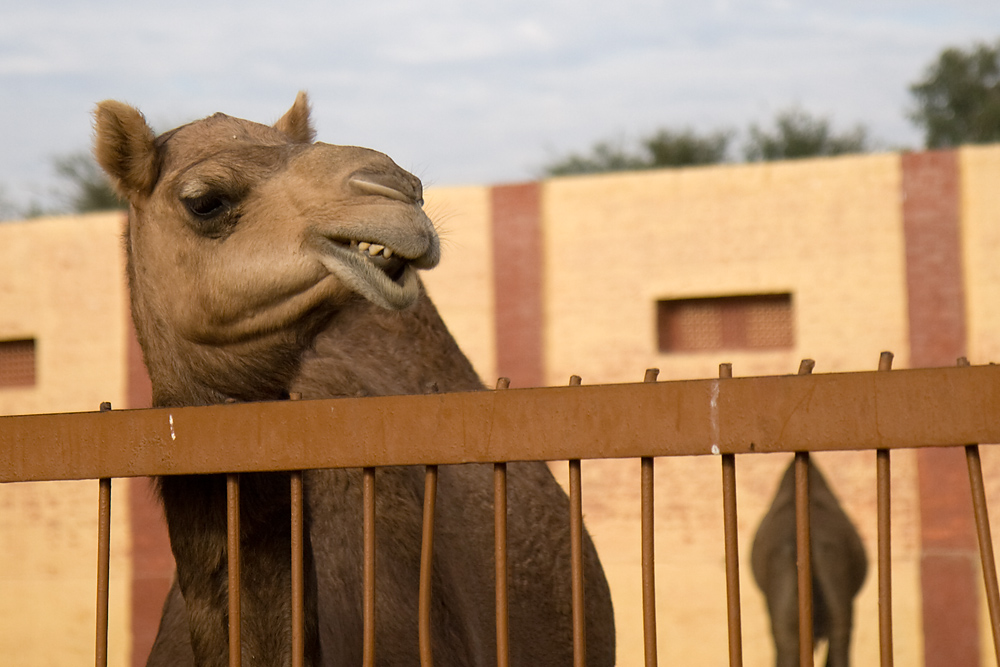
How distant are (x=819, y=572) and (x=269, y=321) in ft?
17.6

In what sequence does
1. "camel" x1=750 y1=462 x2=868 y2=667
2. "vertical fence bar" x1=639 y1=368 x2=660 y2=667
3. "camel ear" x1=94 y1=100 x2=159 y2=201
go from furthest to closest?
"camel" x1=750 y1=462 x2=868 y2=667, "camel ear" x1=94 y1=100 x2=159 y2=201, "vertical fence bar" x1=639 y1=368 x2=660 y2=667

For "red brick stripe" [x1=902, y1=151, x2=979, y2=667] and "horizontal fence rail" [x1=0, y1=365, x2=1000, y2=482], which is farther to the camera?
"red brick stripe" [x1=902, y1=151, x2=979, y2=667]

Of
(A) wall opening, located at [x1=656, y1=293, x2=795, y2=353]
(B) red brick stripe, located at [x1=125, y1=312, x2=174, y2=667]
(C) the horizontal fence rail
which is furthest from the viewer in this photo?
(B) red brick stripe, located at [x1=125, y1=312, x2=174, y2=667]

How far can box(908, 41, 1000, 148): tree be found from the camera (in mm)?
24031

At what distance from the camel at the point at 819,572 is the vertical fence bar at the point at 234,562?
5522 mm

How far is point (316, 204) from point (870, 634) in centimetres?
728

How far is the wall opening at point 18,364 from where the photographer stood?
1048 cm

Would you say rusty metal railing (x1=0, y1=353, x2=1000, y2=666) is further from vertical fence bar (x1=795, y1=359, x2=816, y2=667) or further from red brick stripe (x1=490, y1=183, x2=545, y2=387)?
red brick stripe (x1=490, y1=183, x2=545, y2=387)

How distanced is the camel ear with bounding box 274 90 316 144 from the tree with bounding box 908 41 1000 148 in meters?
23.0

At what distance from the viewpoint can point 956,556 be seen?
27.0 ft

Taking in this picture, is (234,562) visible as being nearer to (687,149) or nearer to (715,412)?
(715,412)

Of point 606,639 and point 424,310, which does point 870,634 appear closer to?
point 606,639

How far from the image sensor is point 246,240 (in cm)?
251

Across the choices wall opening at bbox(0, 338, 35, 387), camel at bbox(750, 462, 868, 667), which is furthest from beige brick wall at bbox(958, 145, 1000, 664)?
wall opening at bbox(0, 338, 35, 387)
